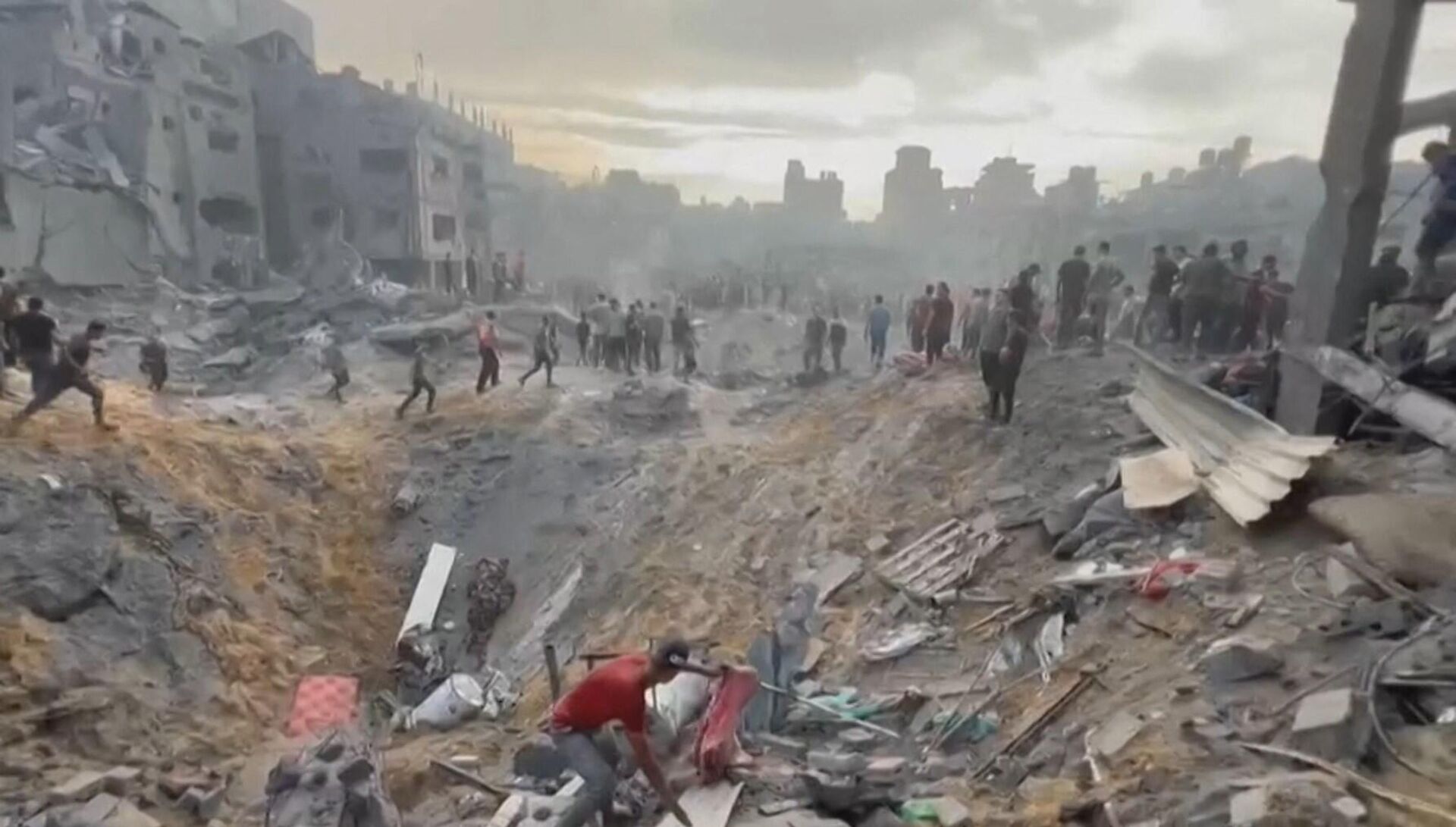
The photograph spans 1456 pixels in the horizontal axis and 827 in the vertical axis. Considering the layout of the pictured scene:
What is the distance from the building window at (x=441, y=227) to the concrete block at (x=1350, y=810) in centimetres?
2328

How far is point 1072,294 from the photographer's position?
10.4 m

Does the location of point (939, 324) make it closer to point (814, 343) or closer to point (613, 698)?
point (814, 343)

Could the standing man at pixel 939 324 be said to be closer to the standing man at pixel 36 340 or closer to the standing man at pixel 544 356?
the standing man at pixel 544 356

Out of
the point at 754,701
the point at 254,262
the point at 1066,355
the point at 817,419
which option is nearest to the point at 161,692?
the point at 754,701

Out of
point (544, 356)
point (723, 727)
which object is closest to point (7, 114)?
point (544, 356)

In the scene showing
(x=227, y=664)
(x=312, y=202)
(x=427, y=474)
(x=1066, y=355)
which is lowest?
(x=227, y=664)

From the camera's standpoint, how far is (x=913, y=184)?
19.3 m

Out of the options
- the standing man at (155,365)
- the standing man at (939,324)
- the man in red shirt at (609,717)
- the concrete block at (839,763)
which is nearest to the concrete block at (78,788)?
the man in red shirt at (609,717)

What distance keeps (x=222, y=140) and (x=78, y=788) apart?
19495 millimetres

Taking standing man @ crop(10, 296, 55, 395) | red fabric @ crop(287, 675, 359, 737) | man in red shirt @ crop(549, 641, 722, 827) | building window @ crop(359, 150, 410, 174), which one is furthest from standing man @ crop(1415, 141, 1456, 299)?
building window @ crop(359, 150, 410, 174)

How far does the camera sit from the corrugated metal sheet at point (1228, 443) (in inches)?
206

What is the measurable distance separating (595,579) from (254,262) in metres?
16.4

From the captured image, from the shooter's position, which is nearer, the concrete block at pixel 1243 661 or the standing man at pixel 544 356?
the concrete block at pixel 1243 661

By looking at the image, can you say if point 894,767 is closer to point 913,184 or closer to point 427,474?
point 427,474
